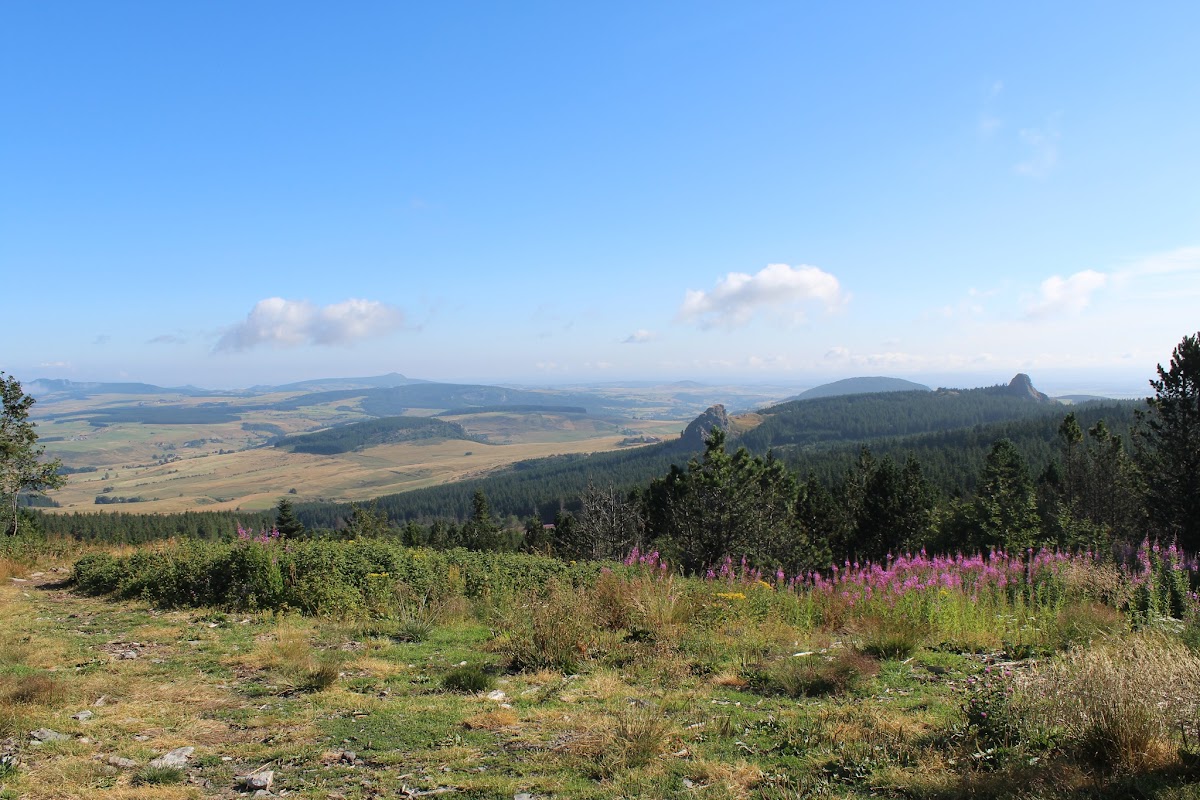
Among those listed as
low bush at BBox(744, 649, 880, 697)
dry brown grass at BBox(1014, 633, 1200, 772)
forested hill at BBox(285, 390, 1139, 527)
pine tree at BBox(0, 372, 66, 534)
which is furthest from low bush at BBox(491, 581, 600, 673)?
forested hill at BBox(285, 390, 1139, 527)

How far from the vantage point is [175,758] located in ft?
14.5

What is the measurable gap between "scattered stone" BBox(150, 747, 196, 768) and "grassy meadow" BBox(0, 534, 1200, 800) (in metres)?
0.08

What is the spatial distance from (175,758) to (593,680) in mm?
3521

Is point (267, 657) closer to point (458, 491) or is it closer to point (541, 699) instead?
point (541, 699)

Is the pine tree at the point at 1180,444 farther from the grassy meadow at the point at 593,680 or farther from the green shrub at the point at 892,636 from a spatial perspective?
the green shrub at the point at 892,636

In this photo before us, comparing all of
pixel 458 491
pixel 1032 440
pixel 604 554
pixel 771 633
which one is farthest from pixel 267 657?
pixel 458 491

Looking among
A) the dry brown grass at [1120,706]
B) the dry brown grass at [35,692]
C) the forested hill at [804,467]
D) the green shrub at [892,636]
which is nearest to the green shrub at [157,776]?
the dry brown grass at [35,692]

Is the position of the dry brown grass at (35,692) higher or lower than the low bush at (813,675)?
higher

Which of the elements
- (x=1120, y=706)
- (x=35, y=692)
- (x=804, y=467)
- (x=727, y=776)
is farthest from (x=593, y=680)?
(x=804, y=467)

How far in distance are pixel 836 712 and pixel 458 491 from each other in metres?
177

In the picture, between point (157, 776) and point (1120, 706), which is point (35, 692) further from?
point (1120, 706)

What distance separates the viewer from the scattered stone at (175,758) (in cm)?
433

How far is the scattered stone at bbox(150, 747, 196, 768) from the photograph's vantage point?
4.33 meters

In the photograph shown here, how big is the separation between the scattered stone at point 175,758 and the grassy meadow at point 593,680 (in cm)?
8
